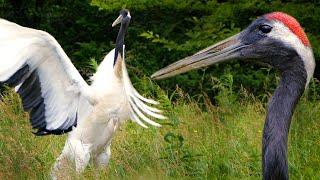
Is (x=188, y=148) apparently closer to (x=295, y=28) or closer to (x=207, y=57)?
(x=207, y=57)

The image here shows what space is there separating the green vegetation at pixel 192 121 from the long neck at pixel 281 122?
7.47 ft

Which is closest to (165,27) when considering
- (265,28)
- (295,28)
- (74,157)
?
(74,157)

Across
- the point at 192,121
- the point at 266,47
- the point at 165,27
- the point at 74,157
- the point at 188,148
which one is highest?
the point at 266,47

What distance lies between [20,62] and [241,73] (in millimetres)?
6205

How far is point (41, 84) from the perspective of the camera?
7.71 meters

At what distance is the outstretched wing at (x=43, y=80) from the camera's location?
23.5ft

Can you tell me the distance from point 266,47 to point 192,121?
4.22 metres

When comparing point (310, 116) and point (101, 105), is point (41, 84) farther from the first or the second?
point (310, 116)

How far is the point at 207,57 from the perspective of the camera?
4.29m

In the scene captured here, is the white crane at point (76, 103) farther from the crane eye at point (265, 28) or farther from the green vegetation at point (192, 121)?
the crane eye at point (265, 28)

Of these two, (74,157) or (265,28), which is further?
(74,157)

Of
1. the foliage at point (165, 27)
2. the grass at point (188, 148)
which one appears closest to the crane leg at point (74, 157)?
the grass at point (188, 148)

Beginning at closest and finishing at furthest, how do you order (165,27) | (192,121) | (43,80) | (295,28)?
1. (295,28)
2. (43,80)
3. (192,121)
4. (165,27)

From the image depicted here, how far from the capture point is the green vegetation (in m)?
6.84
